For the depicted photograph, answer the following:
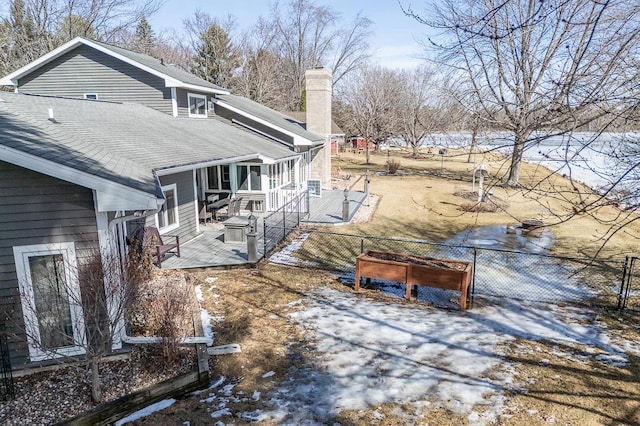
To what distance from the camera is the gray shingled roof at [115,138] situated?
6.34 m

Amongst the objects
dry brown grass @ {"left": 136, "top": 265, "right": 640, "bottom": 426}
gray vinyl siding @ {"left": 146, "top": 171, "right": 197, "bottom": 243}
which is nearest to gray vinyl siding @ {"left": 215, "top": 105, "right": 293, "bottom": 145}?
gray vinyl siding @ {"left": 146, "top": 171, "right": 197, "bottom": 243}

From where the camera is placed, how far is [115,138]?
979 centimetres

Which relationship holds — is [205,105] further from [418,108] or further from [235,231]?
[418,108]

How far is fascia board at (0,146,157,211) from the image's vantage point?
5469 millimetres

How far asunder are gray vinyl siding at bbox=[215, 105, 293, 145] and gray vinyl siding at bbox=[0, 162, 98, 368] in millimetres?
14256

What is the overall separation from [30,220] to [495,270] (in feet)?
35.7

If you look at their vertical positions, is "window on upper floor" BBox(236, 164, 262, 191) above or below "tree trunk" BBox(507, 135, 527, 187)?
below

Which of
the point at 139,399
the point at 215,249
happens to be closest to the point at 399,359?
the point at 139,399

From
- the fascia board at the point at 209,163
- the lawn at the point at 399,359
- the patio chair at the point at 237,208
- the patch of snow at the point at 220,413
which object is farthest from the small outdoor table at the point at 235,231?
the patch of snow at the point at 220,413

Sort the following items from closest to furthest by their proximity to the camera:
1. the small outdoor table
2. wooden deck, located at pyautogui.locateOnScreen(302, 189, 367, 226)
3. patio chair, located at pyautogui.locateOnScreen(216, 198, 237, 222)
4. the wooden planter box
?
the wooden planter box < the small outdoor table < patio chair, located at pyautogui.locateOnScreen(216, 198, 237, 222) < wooden deck, located at pyautogui.locateOnScreen(302, 189, 367, 226)

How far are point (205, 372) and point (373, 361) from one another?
259 centimetres

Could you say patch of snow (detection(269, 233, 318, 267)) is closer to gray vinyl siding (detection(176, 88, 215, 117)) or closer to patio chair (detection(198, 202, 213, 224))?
patio chair (detection(198, 202, 213, 224))

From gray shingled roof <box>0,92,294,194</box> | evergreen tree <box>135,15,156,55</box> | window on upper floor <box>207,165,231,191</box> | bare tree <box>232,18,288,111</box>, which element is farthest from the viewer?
bare tree <box>232,18,288,111</box>

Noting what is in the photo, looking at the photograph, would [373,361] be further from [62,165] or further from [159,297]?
[62,165]
